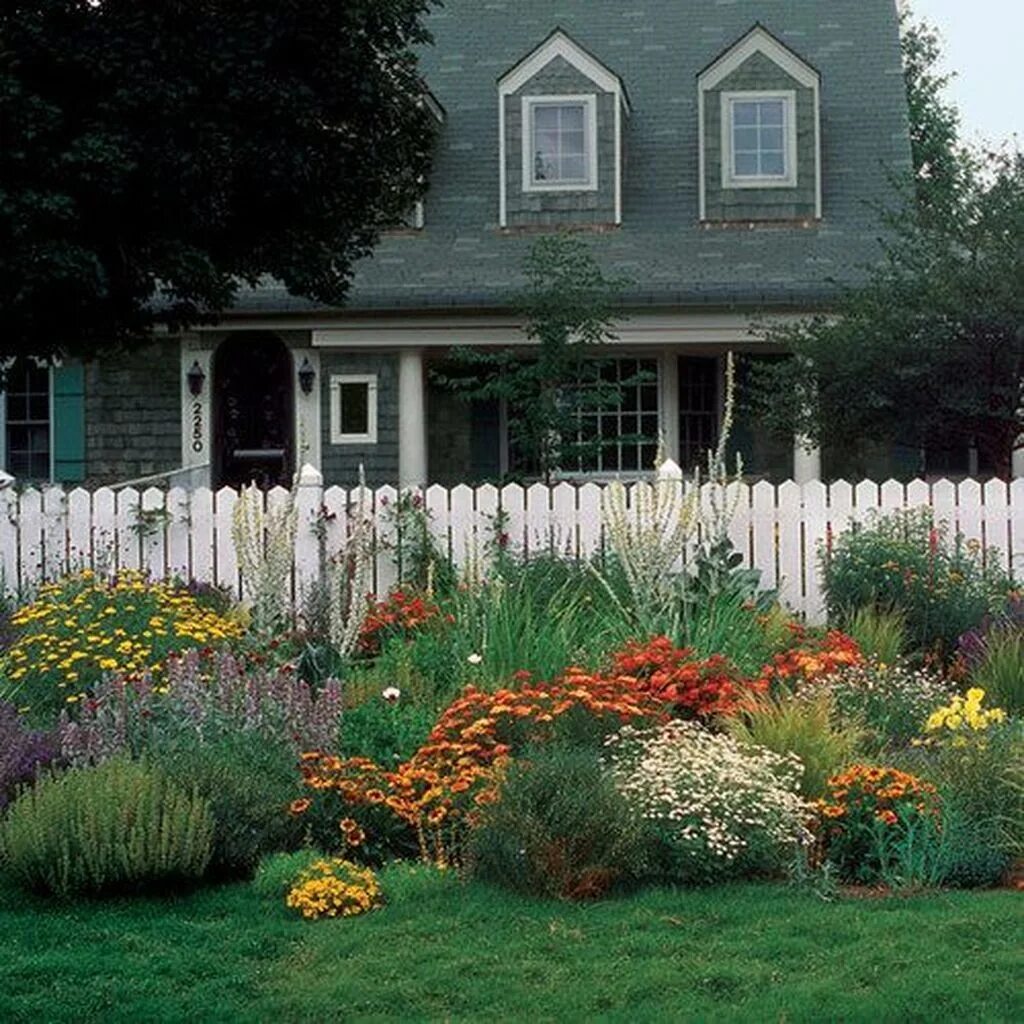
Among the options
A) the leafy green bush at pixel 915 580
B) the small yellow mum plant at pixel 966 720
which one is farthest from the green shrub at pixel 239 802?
the leafy green bush at pixel 915 580

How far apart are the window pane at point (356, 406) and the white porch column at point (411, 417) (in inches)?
19.4

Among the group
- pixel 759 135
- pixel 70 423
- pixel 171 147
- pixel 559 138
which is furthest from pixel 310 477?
pixel 759 135

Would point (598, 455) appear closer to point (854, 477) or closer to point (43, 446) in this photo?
point (854, 477)

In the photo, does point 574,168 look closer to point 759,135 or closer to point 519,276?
point 519,276

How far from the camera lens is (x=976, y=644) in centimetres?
1083

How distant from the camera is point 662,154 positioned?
23.3 metres

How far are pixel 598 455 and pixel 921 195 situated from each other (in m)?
4.41

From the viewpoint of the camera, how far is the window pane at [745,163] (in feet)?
74.3

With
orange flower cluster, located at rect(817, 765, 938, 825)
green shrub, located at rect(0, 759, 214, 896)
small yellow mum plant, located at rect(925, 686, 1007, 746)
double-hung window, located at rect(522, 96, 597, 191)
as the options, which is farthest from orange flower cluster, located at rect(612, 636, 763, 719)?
double-hung window, located at rect(522, 96, 597, 191)

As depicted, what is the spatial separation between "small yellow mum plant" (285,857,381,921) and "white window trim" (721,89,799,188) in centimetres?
1675

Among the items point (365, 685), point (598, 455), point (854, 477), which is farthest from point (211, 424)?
point (365, 685)

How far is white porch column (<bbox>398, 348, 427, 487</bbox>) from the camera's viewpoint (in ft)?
71.1

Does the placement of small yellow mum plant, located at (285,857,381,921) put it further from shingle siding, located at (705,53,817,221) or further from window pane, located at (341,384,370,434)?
shingle siding, located at (705,53,817,221)

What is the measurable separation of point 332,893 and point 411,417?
15.3m
